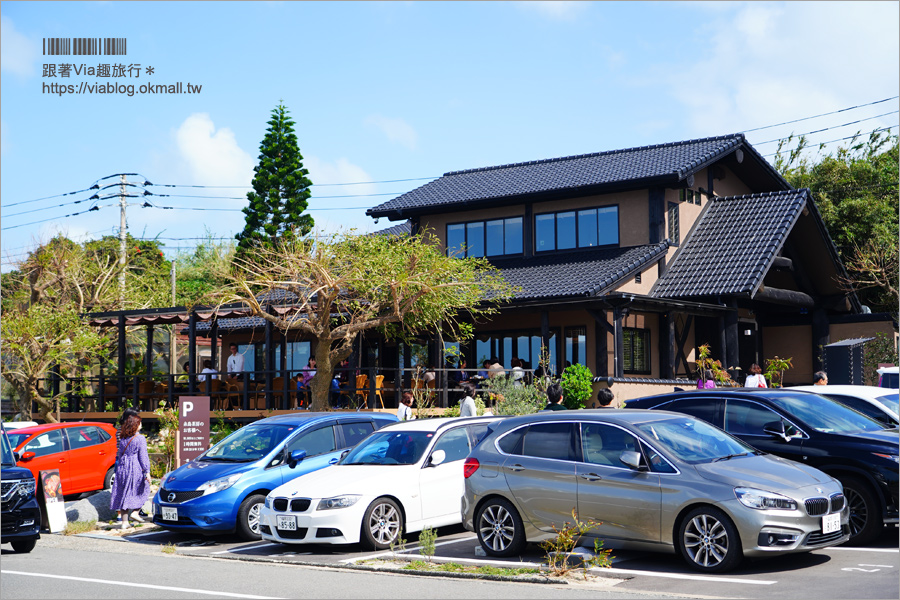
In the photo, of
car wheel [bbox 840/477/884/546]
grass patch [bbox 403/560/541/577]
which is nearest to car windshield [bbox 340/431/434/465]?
grass patch [bbox 403/560/541/577]

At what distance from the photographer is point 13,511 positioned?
1279 centimetres

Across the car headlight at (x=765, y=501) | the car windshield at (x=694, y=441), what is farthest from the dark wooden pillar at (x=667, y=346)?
the car headlight at (x=765, y=501)

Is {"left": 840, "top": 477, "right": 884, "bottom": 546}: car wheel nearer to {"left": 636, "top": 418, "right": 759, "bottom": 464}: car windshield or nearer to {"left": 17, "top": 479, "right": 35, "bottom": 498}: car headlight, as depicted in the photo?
{"left": 636, "top": 418, "right": 759, "bottom": 464}: car windshield

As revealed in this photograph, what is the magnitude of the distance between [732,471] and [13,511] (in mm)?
8973

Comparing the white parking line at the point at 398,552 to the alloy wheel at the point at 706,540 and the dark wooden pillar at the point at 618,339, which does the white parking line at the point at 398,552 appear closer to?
the alloy wheel at the point at 706,540

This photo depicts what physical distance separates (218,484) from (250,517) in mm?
644

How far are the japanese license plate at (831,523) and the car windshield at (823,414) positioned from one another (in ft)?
6.06

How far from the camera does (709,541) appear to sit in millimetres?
9734

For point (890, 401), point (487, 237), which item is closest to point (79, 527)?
point (890, 401)

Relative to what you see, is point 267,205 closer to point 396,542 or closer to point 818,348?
point 818,348

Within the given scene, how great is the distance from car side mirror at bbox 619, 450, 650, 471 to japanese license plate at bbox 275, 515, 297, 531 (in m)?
4.37

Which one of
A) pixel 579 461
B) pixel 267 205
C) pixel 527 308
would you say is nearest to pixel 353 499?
pixel 579 461

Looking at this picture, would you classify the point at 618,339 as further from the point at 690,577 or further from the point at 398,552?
the point at 690,577

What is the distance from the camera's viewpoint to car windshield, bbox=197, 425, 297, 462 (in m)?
14.6
